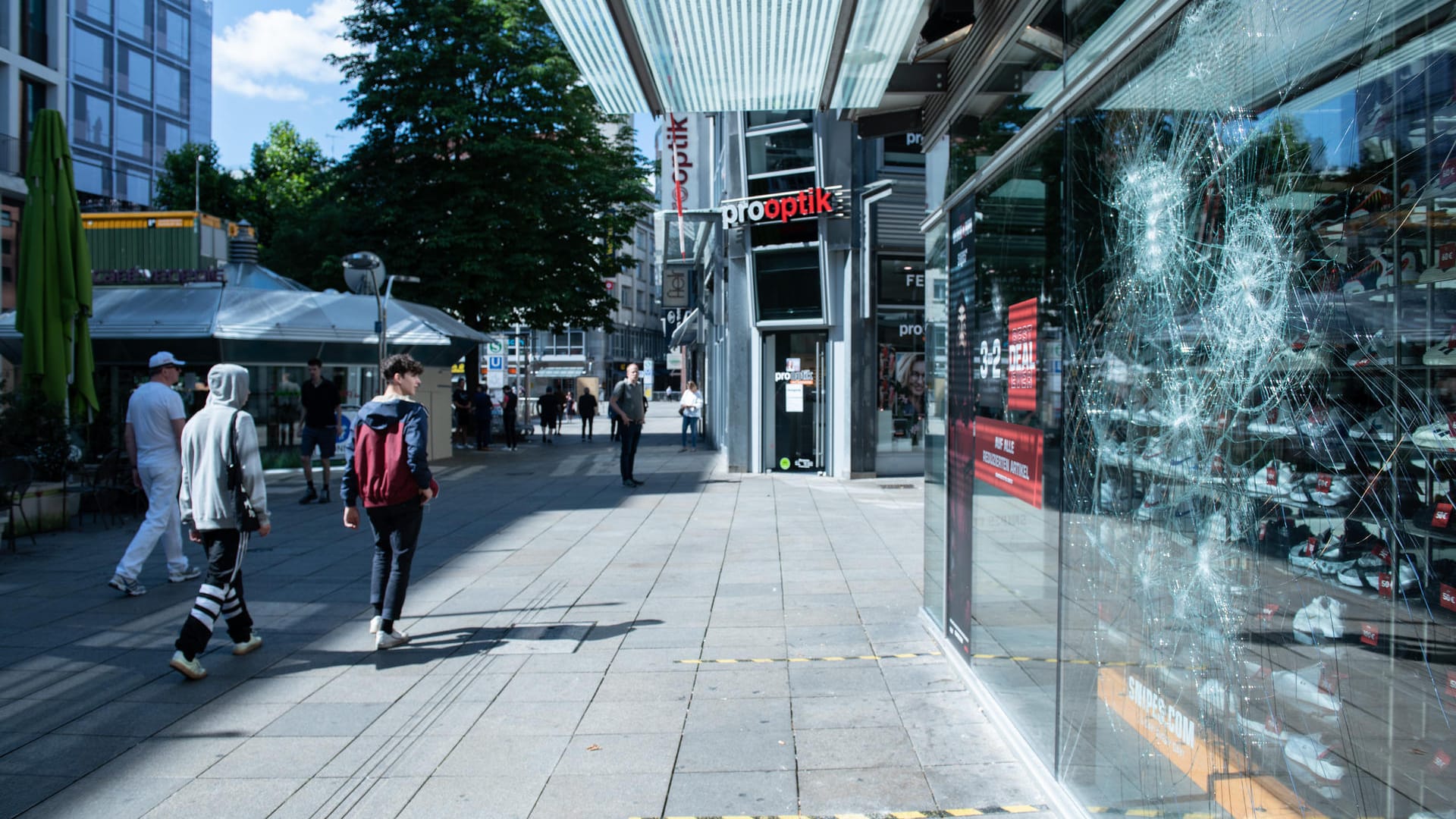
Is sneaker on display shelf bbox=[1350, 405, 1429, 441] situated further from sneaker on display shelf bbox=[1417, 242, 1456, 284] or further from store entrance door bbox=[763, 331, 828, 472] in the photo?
store entrance door bbox=[763, 331, 828, 472]

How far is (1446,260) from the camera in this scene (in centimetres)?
174

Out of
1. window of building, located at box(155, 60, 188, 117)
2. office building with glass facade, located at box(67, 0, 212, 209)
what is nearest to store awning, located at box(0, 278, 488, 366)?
office building with glass facade, located at box(67, 0, 212, 209)

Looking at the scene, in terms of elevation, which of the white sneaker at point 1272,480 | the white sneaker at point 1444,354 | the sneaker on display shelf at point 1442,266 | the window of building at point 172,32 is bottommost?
the white sneaker at point 1272,480

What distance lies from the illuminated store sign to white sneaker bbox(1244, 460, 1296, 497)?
15491mm

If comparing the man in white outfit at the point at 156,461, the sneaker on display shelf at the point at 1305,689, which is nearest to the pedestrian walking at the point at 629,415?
the man in white outfit at the point at 156,461

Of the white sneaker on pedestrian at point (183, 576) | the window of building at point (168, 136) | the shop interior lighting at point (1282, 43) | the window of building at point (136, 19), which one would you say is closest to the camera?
the shop interior lighting at point (1282, 43)

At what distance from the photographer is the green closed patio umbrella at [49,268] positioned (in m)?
11.8

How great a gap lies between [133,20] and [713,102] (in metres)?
56.0

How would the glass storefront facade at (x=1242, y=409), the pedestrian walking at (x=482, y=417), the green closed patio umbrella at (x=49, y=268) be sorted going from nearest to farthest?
the glass storefront facade at (x=1242, y=409), the green closed patio umbrella at (x=49, y=268), the pedestrian walking at (x=482, y=417)

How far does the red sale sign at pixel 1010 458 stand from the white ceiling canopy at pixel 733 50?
1.85 metres

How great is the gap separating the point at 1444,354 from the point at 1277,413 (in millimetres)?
496

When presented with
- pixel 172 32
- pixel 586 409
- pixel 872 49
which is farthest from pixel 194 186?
pixel 872 49

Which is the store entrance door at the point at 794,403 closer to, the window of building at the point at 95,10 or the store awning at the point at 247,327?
the store awning at the point at 247,327

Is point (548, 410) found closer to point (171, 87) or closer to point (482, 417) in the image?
point (482, 417)
